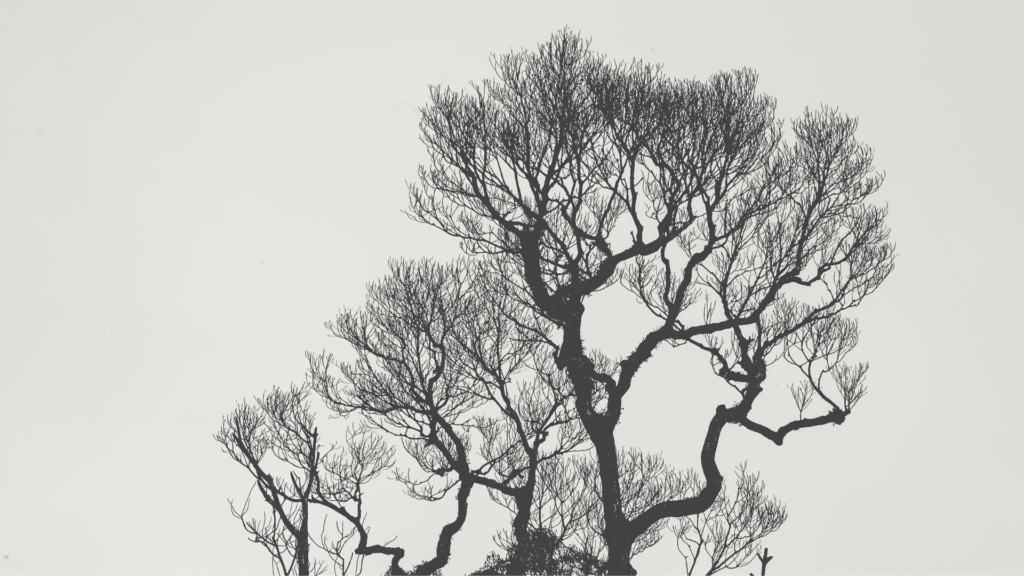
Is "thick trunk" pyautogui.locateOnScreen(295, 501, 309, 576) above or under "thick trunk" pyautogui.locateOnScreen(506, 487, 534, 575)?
under

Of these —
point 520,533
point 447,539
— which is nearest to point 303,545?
point 447,539

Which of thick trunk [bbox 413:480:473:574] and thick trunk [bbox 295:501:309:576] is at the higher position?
thick trunk [bbox 413:480:473:574]

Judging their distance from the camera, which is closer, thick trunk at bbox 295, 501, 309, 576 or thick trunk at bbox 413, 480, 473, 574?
thick trunk at bbox 295, 501, 309, 576

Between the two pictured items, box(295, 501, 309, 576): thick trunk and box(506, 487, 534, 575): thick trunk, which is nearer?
box(295, 501, 309, 576): thick trunk

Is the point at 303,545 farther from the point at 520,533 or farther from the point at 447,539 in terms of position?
the point at 520,533

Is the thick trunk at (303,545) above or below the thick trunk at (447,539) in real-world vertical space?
below

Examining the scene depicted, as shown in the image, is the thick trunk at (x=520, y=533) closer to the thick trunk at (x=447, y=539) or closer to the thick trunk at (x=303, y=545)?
the thick trunk at (x=447, y=539)

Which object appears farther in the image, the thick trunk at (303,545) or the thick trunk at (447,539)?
the thick trunk at (447,539)

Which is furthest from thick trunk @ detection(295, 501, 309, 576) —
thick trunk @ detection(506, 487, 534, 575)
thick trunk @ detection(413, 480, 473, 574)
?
thick trunk @ detection(506, 487, 534, 575)

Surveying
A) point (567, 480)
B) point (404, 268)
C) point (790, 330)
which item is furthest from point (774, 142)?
point (567, 480)

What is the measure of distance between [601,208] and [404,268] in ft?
12.2

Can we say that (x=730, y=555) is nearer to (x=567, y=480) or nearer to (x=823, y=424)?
(x=567, y=480)

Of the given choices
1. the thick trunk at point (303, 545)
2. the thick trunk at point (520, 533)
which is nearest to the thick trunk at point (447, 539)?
the thick trunk at point (520, 533)

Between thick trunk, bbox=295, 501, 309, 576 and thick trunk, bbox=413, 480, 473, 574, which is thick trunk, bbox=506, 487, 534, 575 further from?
thick trunk, bbox=295, 501, 309, 576
